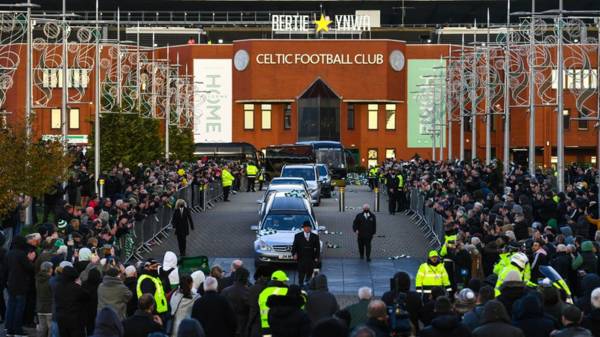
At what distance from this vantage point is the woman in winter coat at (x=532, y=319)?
15.1m

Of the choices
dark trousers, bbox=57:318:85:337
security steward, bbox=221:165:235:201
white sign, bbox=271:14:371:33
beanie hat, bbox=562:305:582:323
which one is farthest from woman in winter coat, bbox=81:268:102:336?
white sign, bbox=271:14:371:33

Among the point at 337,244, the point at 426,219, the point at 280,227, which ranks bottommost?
the point at 337,244

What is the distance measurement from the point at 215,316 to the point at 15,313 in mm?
6208

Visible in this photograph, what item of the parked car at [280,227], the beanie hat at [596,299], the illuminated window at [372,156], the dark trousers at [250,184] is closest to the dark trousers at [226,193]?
the dark trousers at [250,184]

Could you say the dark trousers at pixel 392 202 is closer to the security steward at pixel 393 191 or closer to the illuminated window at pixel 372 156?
the security steward at pixel 393 191

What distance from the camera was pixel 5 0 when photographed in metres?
122

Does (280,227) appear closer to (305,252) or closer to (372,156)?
(305,252)

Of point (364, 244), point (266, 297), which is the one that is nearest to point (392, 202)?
point (364, 244)

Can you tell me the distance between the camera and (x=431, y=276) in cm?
2056

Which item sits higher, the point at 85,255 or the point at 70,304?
the point at 85,255

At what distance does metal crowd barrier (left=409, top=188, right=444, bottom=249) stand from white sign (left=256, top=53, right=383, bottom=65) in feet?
180

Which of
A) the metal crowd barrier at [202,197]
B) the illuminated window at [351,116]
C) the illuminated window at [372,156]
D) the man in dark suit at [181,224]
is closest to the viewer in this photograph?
the man in dark suit at [181,224]

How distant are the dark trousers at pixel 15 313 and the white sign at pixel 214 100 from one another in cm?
8088

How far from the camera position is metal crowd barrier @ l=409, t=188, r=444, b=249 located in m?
35.9
